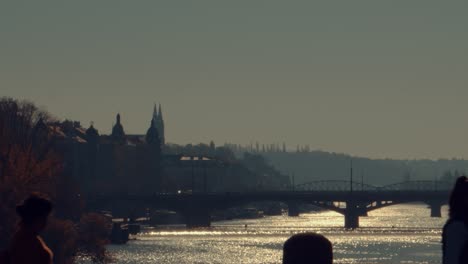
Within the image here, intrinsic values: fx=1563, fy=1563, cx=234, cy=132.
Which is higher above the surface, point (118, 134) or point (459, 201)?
point (118, 134)

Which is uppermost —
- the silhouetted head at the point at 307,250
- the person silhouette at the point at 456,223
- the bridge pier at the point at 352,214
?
the bridge pier at the point at 352,214

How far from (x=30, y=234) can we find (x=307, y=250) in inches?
55.3

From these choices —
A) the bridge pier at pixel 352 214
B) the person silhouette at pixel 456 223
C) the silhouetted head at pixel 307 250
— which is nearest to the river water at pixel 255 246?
the bridge pier at pixel 352 214

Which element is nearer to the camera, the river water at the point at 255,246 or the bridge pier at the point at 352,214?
the river water at the point at 255,246

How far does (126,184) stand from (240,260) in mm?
76268

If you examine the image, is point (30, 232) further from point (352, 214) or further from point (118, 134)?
point (118, 134)

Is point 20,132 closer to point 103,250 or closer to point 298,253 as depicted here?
point 103,250

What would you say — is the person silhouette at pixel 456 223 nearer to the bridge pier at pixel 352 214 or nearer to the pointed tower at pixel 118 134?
the bridge pier at pixel 352 214

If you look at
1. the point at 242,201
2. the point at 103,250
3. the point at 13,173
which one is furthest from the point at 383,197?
the point at 13,173

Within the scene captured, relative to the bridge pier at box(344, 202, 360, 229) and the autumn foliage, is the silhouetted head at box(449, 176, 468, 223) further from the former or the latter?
the bridge pier at box(344, 202, 360, 229)

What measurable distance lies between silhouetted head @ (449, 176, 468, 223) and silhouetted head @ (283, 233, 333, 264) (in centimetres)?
117

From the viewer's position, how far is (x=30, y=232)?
22.3 feet

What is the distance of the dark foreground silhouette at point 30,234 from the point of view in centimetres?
665

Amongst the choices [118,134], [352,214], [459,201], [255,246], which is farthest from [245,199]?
[459,201]
